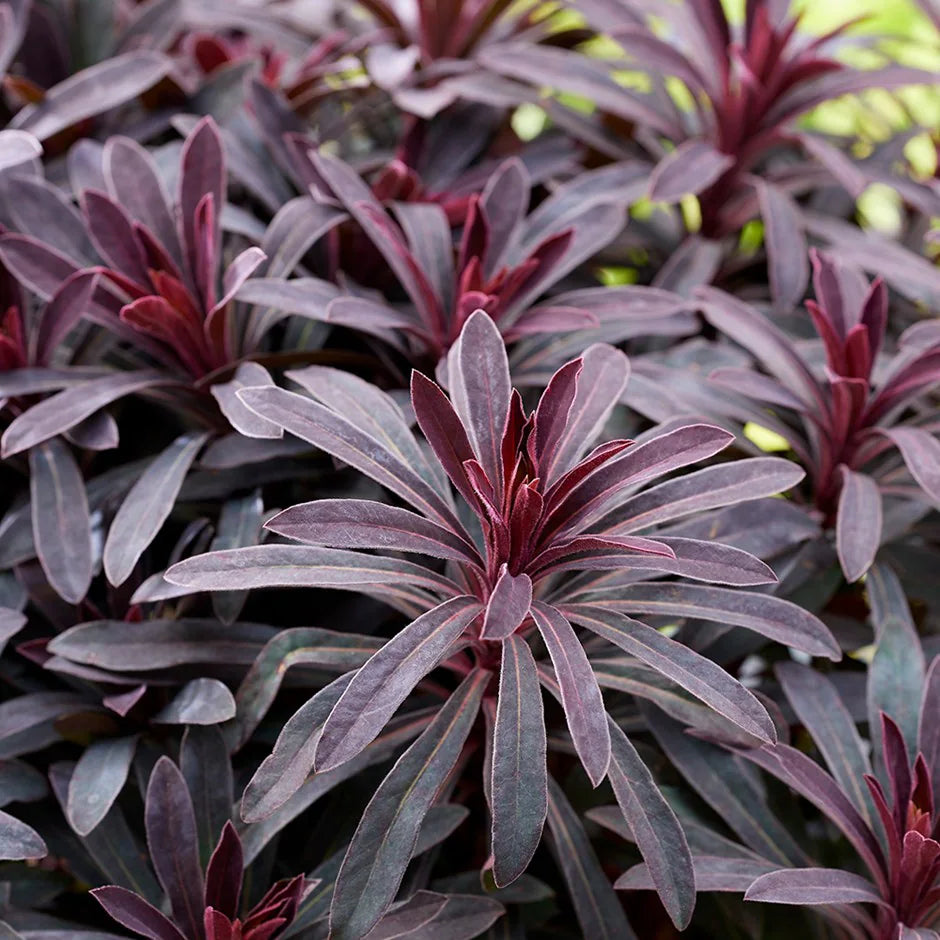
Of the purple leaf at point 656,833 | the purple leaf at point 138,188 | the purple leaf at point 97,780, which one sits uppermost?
the purple leaf at point 138,188

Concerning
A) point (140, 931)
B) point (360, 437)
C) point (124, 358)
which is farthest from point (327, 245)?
point (140, 931)

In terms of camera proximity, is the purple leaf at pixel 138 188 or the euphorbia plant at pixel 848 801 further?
the purple leaf at pixel 138 188

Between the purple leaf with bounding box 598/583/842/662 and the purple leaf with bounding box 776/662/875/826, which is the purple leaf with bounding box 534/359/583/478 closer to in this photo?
the purple leaf with bounding box 598/583/842/662

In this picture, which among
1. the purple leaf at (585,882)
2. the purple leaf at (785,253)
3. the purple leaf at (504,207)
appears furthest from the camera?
the purple leaf at (785,253)

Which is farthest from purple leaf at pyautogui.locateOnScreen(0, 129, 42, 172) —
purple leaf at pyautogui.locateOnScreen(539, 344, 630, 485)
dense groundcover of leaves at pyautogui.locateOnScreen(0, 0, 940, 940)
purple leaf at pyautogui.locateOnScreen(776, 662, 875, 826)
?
purple leaf at pyautogui.locateOnScreen(776, 662, 875, 826)

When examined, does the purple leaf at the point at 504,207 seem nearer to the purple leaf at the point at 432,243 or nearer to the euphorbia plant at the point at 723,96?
the purple leaf at the point at 432,243

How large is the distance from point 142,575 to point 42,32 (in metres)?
0.86

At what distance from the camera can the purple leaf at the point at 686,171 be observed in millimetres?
1213

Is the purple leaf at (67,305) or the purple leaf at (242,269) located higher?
the purple leaf at (242,269)

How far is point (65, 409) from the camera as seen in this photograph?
3.12ft

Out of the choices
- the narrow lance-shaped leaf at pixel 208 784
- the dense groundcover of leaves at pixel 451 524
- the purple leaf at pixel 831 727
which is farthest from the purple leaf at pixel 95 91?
the purple leaf at pixel 831 727

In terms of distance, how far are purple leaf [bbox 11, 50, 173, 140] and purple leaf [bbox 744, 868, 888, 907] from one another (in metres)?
1.08

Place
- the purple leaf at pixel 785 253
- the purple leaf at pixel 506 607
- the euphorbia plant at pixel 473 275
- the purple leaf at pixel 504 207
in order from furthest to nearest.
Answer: the purple leaf at pixel 785 253 → the purple leaf at pixel 504 207 → the euphorbia plant at pixel 473 275 → the purple leaf at pixel 506 607

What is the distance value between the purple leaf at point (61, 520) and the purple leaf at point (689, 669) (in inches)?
17.7
